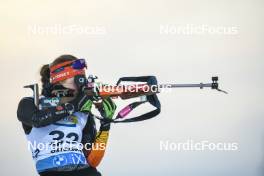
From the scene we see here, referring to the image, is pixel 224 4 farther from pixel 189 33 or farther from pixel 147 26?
pixel 147 26

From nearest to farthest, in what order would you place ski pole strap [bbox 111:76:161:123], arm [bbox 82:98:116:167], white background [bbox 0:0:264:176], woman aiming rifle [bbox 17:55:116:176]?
woman aiming rifle [bbox 17:55:116:176], arm [bbox 82:98:116:167], ski pole strap [bbox 111:76:161:123], white background [bbox 0:0:264:176]

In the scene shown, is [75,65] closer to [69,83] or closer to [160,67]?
[69,83]

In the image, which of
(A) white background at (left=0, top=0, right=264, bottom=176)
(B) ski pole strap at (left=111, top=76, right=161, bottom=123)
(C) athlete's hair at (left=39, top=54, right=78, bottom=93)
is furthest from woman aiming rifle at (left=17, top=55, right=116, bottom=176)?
(A) white background at (left=0, top=0, right=264, bottom=176)

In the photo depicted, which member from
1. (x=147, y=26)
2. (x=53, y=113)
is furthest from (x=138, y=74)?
(x=53, y=113)

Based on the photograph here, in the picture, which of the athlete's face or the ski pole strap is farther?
the ski pole strap

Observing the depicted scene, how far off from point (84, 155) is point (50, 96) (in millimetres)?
285

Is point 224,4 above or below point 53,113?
above

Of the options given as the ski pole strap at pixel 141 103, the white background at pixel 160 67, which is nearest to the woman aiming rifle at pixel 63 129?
the ski pole strap at pixel 141 103

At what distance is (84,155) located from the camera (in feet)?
5.91

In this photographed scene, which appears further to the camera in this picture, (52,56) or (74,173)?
(52,56)

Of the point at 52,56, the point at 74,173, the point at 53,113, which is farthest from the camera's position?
the point at 52,56

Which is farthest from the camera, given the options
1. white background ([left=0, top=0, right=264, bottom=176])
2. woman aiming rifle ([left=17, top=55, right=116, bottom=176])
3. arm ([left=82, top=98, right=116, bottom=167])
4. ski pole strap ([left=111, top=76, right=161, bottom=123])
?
white background ([left=0, top=0, right=264, bottom=176])

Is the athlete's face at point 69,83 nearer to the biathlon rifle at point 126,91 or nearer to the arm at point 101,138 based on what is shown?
the biathlon rifle at point 126,91

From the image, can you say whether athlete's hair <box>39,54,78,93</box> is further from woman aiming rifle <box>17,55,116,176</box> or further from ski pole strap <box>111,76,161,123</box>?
ski pole strap <box>111,76,161,123</box>
